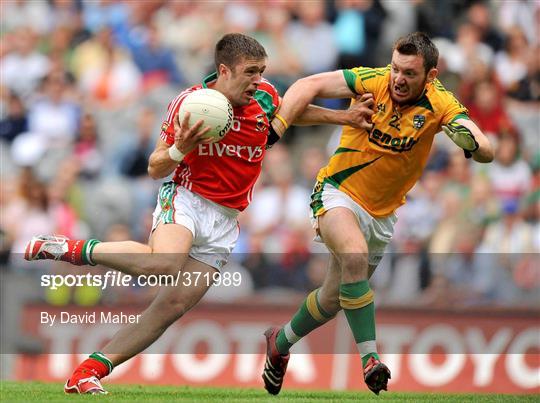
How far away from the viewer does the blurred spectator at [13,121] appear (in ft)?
48.4

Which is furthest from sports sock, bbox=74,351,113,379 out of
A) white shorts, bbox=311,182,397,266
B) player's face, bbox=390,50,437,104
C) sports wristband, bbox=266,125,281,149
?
player's face, bbox=390,50,437,104

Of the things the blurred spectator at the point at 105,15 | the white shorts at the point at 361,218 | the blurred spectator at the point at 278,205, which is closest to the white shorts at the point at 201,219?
the white shorts at the point at 361,218

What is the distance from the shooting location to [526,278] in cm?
1249

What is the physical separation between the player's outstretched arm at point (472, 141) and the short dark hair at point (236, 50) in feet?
4.89

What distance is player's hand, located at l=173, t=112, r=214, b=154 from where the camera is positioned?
7.88 m

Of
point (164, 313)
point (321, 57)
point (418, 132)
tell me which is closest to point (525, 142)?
point (321, 57)

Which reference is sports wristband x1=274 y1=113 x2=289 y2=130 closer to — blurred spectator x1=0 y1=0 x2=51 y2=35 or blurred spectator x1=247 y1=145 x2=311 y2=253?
blurred spectator x1=247 y1=145 x2=311 y2=253

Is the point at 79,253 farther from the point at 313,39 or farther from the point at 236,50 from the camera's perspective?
the point at 313,39

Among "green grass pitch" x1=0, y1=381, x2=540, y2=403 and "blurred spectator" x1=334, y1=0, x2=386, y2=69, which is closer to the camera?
"green grass pitch" x1=0, y1=381, x2=540, y2=403

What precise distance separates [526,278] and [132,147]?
16.7 ft

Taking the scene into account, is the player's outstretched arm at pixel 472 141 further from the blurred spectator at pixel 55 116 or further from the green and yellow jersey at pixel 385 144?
the blurred spectator at pixel 55 116

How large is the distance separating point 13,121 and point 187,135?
7479 millimetres

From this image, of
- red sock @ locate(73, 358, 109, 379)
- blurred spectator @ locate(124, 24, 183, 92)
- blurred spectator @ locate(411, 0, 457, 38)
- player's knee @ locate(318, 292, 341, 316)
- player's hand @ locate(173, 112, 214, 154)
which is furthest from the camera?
blurred spectator @ locate(411, 0, 457, 38)

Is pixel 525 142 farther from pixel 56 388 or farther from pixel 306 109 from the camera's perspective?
pixel 56 388
